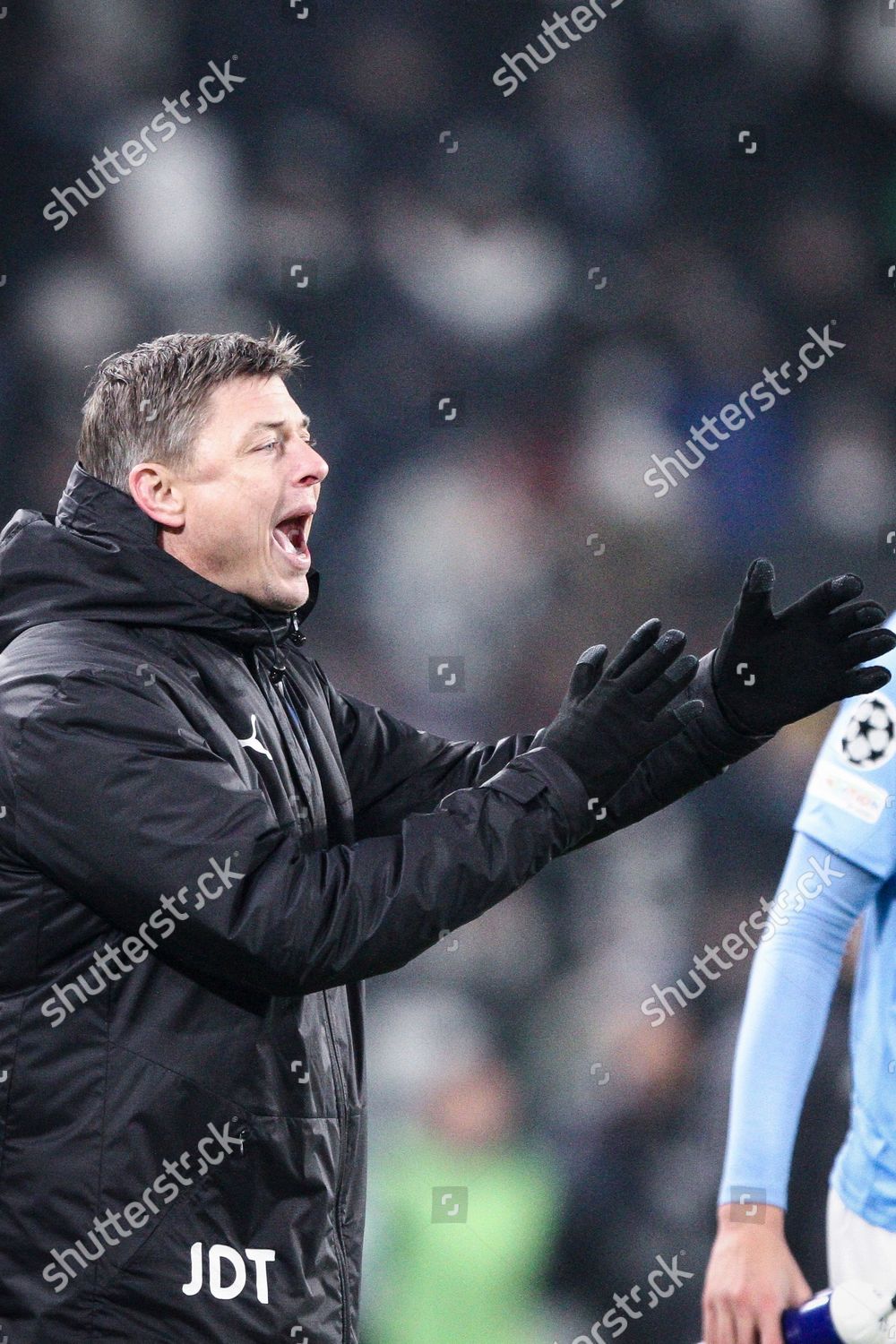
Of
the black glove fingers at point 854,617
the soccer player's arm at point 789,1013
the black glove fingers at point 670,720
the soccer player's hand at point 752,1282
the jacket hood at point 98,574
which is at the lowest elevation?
the soccer player's hand at point 752,1282

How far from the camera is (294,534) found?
1440 mm

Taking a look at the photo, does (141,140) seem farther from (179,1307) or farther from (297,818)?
(179,1307)

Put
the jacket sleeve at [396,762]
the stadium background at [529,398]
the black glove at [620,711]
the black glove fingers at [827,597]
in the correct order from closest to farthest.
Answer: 1. the black glove at [620,711]
2. the black glove fingers at [827,597]
3. the jacket sleeve at [396,762]
4. the stadium background at [529,398]

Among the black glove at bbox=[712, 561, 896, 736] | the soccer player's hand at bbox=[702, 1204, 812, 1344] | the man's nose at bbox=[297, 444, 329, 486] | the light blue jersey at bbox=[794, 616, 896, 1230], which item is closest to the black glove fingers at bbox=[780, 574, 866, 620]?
the black glove at bbox=[712, 561, 896, 736]

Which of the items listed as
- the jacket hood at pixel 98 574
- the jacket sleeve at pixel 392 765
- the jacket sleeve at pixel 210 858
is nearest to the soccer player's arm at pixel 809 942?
the jacket sleeve at pixel 392 765

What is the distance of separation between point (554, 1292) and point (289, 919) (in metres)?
1.30

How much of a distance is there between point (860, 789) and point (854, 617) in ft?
1.17

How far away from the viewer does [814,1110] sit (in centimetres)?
217

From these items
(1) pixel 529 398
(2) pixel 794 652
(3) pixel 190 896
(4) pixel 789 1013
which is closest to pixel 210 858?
(3) pixel 190 896

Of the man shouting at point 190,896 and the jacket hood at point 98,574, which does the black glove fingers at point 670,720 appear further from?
the jacket hood at point 98,574

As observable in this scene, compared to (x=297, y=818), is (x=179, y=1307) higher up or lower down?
lower down

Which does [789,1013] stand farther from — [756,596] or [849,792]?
[756,596]

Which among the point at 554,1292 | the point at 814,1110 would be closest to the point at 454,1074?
the point at 554,1292

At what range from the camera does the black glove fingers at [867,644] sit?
1293 mm
